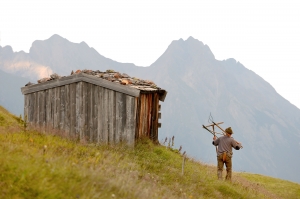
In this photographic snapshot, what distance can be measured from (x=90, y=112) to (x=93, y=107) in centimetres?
26

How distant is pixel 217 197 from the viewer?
29.5 ft

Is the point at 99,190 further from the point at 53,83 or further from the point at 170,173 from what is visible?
the point at 53,83

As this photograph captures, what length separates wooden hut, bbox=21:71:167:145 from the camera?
12250 mm

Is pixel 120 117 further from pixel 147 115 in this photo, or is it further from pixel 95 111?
pixel 147 115

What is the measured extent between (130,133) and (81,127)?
225cm

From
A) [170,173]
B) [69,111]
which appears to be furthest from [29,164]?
[69,111]

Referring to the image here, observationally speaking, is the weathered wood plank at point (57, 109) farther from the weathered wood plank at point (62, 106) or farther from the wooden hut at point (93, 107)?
the weathered wood plank at point (62, 106)

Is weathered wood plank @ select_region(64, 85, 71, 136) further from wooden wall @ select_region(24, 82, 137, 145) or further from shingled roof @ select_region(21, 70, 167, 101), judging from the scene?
shingled roof @ select_region(21, 70, 167, 101)

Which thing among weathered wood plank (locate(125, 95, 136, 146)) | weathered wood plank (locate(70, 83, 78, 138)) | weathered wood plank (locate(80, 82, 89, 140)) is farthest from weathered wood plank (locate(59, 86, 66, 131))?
weathered wood plank (locate(125, 95, 136, 146))

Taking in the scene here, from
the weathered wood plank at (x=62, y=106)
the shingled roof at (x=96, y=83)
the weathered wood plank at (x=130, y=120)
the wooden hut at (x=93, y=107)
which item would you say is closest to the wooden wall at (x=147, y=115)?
the wooden hut at (x=93, y=107)

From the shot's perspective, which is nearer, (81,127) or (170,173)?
(170,173)

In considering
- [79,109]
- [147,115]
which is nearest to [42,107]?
[79,109]

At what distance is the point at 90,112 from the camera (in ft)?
42.1

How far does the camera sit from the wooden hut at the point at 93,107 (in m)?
12.2
